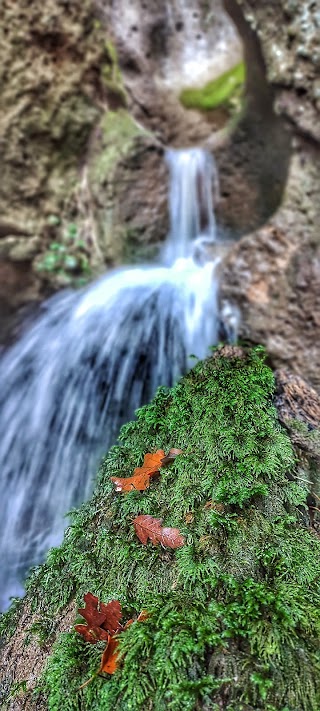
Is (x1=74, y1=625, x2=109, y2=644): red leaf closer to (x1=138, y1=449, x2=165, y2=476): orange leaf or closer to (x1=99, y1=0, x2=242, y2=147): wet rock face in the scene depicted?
(x1=138, y1=449, x2=165, y2=476): orange leaf

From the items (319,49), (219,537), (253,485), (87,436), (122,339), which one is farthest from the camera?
(122,339)

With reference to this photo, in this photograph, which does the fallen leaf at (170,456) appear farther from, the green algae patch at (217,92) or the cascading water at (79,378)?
the green algae patch at (217,92)

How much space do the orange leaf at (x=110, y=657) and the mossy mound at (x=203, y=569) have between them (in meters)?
0.02

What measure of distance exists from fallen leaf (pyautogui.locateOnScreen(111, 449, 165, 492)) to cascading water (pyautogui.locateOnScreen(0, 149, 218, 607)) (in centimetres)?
108

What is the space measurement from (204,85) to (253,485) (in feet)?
23.4

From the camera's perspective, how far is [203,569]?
4.50 ft

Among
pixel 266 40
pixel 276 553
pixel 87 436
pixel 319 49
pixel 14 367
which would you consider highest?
pixel 266 40

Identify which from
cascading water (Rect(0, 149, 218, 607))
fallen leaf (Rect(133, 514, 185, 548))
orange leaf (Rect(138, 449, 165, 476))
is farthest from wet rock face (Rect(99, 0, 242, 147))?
fallen leaf (Rect(133, 514, 185, 548))

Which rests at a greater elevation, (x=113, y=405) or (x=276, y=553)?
(x=276, y=553)

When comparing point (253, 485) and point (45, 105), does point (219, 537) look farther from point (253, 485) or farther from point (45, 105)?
point (45, 105)

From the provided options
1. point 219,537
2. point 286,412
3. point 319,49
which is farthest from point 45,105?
point 219,537

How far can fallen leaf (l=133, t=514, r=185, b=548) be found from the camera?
1.48 metres

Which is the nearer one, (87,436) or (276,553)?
(276,553)

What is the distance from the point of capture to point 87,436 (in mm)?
3457
